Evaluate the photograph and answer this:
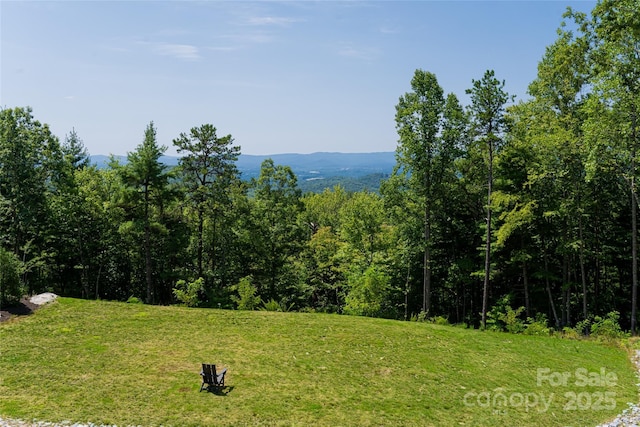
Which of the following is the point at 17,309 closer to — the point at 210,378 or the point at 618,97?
the point at 210,378

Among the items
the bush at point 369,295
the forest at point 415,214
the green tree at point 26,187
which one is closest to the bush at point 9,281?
the forest at point 415,214

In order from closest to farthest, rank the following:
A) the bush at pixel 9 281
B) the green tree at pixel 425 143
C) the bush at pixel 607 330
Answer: the bush at pixel 9 281
the bush at pixel 607 330
the green tree at pixel 425 143

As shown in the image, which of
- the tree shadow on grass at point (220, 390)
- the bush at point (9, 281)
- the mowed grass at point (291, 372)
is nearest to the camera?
the mowed grass at point (291, 372)

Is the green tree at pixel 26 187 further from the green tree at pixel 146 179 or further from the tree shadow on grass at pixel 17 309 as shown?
the tree shadow on grass at pixel 17 309

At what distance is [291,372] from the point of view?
12.8 m

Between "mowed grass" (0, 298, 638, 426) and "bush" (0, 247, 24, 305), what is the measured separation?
133 cm

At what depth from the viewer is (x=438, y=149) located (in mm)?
23766

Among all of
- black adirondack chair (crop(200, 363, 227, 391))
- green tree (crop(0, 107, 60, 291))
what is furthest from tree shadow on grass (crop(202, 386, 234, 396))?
green tree (crop(0, 107, 60, 291))

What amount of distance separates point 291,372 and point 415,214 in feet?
51.1

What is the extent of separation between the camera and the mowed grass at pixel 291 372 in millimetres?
10430

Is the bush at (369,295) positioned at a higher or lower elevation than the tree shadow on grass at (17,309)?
lower

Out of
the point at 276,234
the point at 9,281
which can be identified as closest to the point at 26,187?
the point at 9,281

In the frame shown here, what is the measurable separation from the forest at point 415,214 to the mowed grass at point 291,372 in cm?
433

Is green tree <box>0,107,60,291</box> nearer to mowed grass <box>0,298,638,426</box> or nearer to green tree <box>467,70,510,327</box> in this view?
mowed grass <box>0,298,638,426</box>
